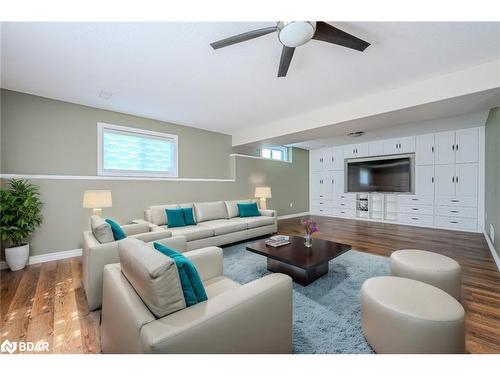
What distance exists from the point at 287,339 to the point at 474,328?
1537mm

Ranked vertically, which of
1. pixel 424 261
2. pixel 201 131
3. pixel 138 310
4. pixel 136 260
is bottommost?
pixel 424 261

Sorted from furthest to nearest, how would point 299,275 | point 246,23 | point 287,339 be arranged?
point 299,275 → point 246,23 → point 287,339

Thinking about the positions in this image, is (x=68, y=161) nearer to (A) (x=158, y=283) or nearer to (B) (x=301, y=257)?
(A) (x=158, y=283)

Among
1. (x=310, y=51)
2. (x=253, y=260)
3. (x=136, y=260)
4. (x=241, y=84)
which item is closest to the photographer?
(x=136, y=260)

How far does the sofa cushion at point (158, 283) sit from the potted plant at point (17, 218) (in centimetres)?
286

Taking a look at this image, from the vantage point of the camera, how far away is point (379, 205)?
20.1 ft

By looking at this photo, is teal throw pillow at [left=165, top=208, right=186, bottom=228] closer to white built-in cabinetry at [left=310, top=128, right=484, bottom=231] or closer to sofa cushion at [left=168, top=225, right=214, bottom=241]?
sofa cushion at [left=168, top=225, right=214, bottom=241]

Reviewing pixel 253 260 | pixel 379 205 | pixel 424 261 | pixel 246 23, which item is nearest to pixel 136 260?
pixel 246 23

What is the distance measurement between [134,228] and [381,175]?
6324 millimetres

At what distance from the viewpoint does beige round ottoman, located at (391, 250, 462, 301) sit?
176 cm

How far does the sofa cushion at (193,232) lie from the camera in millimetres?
3168

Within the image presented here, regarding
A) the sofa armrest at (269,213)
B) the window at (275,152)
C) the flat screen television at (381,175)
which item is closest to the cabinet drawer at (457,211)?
the flat screen television at (381,175)
